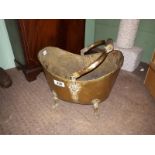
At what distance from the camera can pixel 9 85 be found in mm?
1853

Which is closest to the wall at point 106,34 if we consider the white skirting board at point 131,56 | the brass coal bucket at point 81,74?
the white skirting board at point 131,56

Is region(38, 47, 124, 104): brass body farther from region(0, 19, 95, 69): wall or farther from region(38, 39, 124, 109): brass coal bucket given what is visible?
region(0, 19, 95, 69): wall

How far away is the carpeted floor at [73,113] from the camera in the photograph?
1.39m

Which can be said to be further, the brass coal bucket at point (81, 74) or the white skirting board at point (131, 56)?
the white skirting board at point (131, 56)

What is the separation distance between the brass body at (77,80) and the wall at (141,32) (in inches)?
32.0

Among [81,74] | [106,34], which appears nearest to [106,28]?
[106,34]

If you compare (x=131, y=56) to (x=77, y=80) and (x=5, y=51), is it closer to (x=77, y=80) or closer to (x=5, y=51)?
(x=77, y=80)

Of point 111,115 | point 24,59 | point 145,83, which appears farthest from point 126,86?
point 24,59

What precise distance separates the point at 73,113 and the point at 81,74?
0.55 metres

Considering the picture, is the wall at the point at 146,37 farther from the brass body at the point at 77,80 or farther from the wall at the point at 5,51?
the wall at the point at 5,51

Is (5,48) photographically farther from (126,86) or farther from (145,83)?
(145,83)

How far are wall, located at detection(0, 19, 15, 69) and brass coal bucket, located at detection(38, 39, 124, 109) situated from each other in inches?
28.5
